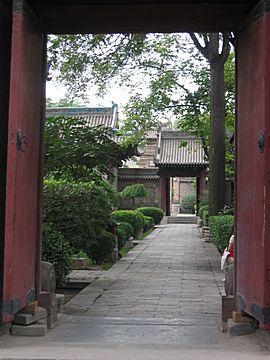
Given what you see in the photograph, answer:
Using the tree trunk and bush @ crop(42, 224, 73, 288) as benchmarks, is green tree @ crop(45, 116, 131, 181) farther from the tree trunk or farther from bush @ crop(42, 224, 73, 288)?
the tree trunk

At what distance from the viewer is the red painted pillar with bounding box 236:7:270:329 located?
4504 mm

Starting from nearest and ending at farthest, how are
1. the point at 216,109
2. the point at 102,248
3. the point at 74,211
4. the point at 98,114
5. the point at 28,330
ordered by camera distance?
the point at 28,330 < the point at 74,211 < the point at 102,248 < the point at 216,109 < the point at 98,114

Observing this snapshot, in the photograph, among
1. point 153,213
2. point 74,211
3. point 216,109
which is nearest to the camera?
point 74,211

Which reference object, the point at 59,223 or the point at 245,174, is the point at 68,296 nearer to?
the point at 59,223

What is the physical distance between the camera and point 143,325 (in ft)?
19.0

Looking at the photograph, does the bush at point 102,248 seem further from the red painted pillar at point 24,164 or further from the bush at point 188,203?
the bush at point 188,203

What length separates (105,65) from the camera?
1406 cm

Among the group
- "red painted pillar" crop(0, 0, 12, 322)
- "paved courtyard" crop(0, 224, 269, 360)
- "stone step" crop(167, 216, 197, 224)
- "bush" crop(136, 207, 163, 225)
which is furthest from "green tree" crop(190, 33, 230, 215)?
"stone step" crop(167, 216, 197, 224)

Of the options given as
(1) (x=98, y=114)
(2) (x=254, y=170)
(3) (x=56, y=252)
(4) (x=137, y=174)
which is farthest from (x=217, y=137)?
(4) (x=137, y=174)

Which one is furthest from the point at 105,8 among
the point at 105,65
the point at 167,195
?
the point at 167,195

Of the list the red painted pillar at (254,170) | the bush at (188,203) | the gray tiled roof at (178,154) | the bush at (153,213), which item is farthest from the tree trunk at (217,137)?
the bush at (188,203)

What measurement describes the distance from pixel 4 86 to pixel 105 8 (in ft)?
4.35

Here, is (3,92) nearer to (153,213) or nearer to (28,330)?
(28,330)

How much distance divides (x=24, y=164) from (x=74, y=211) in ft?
14.7
